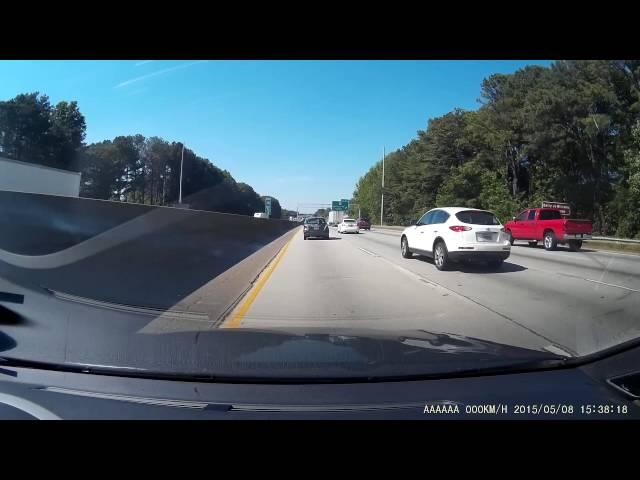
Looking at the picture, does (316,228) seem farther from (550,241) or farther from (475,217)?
(475,217)

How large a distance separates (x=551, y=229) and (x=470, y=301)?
16449 mm

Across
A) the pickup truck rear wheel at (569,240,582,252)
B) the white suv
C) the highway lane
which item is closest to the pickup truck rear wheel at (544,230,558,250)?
the pickup truck rear wheel at (569,240,582,252)

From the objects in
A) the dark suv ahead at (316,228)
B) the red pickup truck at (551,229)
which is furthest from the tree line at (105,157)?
the red pickup truck at (551,229)

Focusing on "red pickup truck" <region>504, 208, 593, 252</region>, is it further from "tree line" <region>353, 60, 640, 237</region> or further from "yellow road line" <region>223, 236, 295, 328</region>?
"yellow road line" <region>223, 236, 295, 328</region>

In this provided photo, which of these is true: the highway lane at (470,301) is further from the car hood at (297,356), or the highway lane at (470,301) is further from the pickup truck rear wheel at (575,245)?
the pickup truck rear wheel at (575,245)

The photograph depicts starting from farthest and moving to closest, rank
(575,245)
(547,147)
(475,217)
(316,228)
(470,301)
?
(547,147)
(316,228)
(575,245)
(475,217)
(470,301)

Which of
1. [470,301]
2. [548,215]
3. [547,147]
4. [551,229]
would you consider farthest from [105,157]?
[547,147]

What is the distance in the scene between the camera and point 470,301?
859 centimetres

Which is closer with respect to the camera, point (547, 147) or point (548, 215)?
point (548, 215)

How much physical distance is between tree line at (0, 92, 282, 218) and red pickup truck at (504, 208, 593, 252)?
14236mm

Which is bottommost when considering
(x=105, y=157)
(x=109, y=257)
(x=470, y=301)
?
(x=470, y=301)

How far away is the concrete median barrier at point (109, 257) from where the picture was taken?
288 inches
